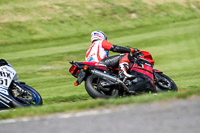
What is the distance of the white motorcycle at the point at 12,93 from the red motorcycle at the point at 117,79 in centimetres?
93

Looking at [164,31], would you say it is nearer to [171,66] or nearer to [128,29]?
[128,29]

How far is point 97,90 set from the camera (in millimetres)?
7258

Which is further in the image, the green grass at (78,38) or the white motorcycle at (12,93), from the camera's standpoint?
the green grass at (78,38)

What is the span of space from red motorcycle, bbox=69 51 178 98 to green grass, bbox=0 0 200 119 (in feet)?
3.48

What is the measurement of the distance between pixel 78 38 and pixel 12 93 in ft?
42.0

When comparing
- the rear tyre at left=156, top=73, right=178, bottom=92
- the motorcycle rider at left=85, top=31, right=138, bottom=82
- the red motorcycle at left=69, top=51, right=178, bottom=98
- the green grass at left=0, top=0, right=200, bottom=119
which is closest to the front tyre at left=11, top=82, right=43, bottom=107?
the green grass at left=0, top=0, right=200, bottom=119

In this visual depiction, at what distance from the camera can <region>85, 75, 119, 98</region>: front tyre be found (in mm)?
7125

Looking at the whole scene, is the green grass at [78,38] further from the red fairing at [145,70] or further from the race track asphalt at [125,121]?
the red fairing at [145,70]

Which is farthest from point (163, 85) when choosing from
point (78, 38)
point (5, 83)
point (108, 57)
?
point (78, 38)

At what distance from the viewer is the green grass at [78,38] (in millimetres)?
10227

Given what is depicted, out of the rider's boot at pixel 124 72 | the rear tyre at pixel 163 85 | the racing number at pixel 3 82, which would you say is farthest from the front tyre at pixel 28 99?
the rear tyre at pixel 163 85

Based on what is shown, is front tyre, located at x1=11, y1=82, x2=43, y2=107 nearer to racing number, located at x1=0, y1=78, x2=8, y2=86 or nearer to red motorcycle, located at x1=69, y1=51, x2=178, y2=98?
racing number, located at x1=0, y1=78, x2=8, y2=86

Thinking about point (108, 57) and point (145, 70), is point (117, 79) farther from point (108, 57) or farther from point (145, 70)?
point (145, 70)

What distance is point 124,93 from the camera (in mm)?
7582
